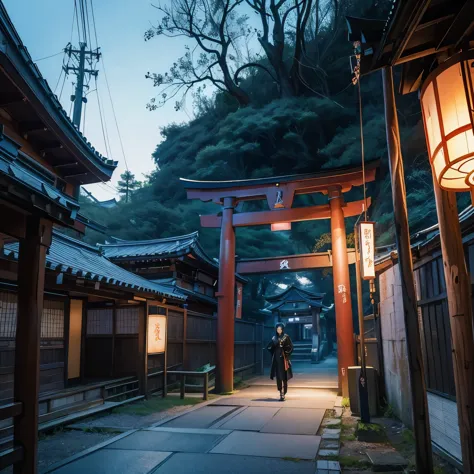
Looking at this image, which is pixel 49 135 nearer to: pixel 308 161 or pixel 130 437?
pixel 130 437

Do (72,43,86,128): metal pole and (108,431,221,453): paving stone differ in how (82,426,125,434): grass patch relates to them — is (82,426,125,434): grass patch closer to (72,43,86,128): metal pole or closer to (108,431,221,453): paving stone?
(108,431,221,453): paving stone

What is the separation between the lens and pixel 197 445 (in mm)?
6574

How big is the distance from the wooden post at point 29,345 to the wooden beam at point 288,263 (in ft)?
34.8

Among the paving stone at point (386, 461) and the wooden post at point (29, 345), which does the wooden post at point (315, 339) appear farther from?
the wooden post at point (29, 345)

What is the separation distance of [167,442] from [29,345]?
3482 mm

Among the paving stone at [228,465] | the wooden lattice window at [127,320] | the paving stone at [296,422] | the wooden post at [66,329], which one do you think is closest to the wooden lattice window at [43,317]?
the wooden post at [66,329]

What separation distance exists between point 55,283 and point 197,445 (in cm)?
417

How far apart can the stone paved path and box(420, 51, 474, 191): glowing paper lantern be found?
4115 millimetres

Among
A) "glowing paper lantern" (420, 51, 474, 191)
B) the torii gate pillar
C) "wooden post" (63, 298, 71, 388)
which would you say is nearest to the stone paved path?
the torii gate pillar

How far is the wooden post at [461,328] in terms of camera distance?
11.1 ft

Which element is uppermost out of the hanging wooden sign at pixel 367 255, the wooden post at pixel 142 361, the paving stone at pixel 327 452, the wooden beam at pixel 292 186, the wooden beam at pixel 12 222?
the wooden beam at pixel 292 186

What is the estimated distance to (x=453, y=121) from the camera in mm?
3105

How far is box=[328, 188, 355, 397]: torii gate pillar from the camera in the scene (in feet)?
40.2

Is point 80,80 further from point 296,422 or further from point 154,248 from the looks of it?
point 296,422
